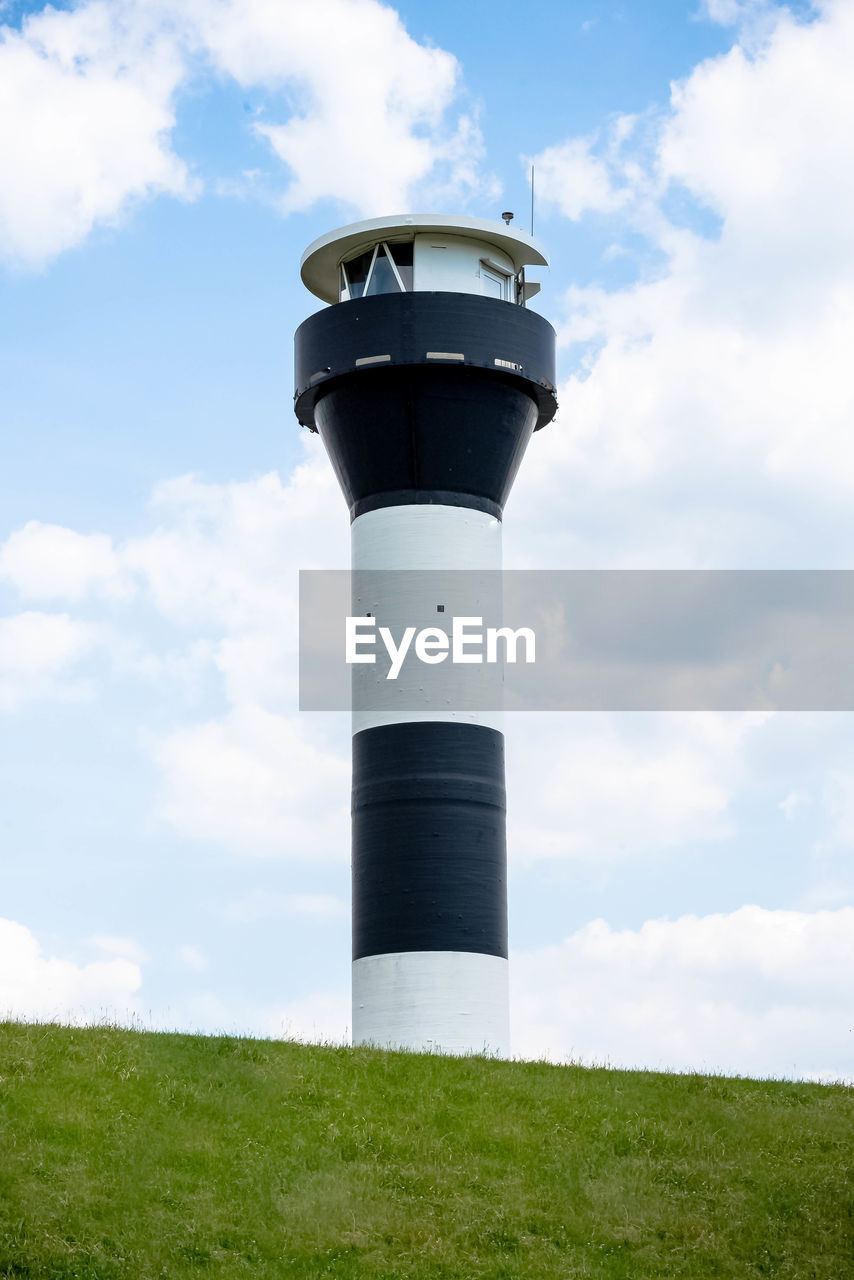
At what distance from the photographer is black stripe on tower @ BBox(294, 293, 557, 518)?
97.1 ft

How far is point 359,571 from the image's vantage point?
29922 mm

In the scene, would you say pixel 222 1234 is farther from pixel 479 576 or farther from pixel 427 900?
pixel 479 576

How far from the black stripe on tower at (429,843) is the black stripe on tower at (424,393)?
15.3 feet

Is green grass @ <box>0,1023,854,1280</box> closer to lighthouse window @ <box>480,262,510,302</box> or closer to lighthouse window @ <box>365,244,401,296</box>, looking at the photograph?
lighthouse window @ <box>365,244,401,296</box>

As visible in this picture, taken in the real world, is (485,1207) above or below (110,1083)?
below

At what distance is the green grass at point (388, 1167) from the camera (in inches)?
685

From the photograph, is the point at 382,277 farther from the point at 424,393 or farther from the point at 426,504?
the point at 426,504

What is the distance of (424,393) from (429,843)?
327 inches

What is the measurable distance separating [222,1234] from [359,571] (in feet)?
48.1

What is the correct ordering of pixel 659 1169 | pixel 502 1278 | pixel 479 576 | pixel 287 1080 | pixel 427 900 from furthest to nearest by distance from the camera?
pixel 479 576, pixel 427 900, pixel 287 1080, pixel 659 1169, pixel 502 1278

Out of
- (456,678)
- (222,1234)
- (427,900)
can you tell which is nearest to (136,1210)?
(222,1234)

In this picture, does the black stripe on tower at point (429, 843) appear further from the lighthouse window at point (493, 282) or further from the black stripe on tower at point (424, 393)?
the lighthouse window at point (493, 282)

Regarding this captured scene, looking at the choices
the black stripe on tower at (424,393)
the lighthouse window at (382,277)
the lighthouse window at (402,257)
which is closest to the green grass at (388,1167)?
the black stripe on tower at (424,393)

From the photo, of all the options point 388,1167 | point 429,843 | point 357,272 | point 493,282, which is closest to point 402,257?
point 357,272
